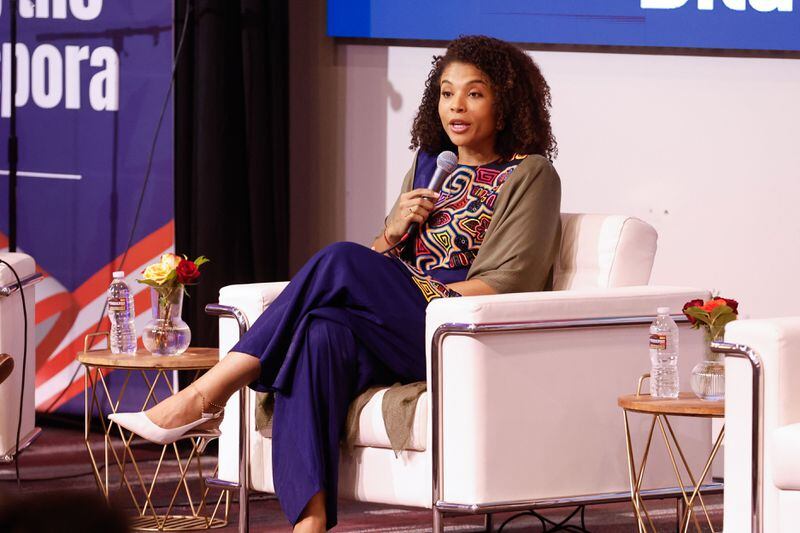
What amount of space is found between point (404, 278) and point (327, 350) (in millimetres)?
292

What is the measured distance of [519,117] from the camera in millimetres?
3238

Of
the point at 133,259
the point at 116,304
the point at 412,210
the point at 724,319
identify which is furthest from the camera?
the point at 133,259

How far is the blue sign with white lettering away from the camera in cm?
400

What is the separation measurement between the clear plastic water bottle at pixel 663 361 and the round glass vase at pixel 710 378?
45mm

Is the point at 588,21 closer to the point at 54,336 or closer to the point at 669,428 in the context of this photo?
the point at 669,428

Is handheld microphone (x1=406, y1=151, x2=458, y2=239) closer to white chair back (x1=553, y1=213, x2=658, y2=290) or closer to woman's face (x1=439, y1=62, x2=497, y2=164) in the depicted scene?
woman's face (x1=439, y1=62, x2=497, y2=164)

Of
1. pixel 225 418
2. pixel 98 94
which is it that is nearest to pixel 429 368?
pixel 225 418

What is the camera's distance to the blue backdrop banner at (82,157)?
4.44 meters

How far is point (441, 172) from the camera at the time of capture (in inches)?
125

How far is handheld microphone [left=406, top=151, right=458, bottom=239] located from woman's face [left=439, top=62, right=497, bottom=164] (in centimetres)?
5

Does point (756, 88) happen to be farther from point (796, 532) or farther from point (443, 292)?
point (796, 532)

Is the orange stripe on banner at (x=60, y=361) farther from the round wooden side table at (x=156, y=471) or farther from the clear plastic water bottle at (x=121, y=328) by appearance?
the clear plastic water bottle at (x=121, y=328)

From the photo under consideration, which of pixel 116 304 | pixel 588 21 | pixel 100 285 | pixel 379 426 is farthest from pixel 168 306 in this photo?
pixel 588 21

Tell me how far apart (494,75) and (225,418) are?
1198mm
